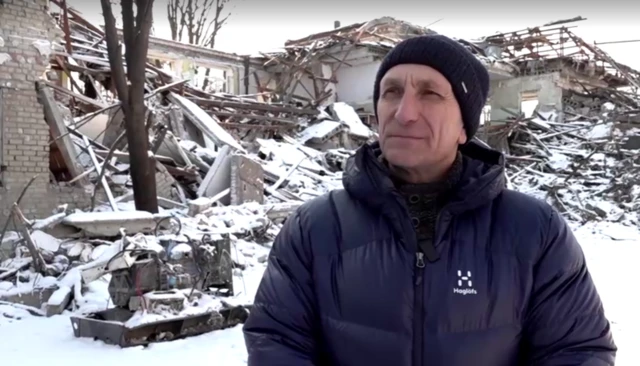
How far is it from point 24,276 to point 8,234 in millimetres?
1397

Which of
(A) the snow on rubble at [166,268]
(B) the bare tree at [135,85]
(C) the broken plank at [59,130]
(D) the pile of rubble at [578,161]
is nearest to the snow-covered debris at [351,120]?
(D) the pile of rubble at [578,161]

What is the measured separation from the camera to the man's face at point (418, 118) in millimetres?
1692

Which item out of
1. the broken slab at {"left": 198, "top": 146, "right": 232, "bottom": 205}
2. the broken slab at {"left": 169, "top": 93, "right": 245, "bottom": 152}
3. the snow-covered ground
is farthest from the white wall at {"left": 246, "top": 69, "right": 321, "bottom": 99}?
the snow-covered ground

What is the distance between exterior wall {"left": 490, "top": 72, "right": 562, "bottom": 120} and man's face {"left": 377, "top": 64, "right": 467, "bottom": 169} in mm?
25464

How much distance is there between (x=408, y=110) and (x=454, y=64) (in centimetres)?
22

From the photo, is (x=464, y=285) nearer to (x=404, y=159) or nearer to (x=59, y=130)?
(x=404, y=159)

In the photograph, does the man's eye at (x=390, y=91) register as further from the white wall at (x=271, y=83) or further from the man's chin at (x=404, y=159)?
the white wall at (x=271, y=83)

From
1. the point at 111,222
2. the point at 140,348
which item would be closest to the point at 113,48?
the point at 111,222

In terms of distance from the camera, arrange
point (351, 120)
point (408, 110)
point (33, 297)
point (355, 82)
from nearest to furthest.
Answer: point (408, 110) → point (33, 297) → point (351, 120) → point (355, 82)

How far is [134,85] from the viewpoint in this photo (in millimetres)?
9680

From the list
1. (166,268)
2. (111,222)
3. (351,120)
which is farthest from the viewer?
(351,120)

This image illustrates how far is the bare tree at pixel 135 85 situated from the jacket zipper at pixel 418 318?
8.75 meters

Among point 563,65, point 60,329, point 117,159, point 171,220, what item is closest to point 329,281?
point 60,329

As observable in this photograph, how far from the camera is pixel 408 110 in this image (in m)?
1.68
